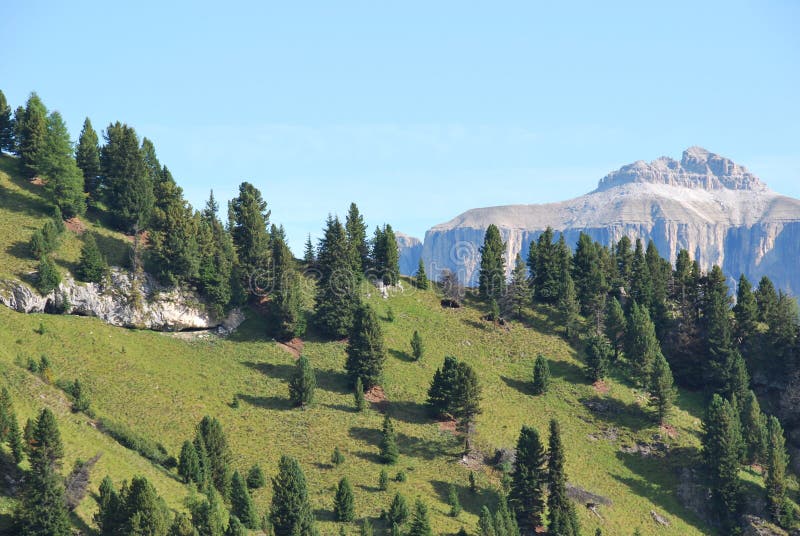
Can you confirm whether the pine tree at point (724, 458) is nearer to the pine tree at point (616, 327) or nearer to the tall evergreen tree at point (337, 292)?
the pine tree at point (616, 327)

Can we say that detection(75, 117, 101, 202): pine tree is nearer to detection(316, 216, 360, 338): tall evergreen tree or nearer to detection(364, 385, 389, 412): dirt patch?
detection(316, 216, 360, 338): tall evergreen tree

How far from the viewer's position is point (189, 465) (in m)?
73.9

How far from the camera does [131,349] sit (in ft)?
313

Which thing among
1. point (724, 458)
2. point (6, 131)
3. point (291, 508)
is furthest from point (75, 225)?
point (724, 458)

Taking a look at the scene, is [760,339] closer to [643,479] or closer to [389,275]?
[643,479]

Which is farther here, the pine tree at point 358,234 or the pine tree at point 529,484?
the pine tree at point 358,234

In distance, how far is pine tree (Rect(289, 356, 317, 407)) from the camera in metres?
95.1

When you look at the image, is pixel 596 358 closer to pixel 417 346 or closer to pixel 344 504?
pixel 417 346

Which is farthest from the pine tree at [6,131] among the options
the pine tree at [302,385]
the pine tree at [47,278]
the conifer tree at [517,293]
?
the conifer tree at [517,293]

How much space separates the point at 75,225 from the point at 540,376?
74.1m

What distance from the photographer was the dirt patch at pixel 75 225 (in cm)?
11012

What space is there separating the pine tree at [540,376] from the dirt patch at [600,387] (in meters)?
8.90

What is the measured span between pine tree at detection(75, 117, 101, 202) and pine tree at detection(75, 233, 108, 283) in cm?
1861

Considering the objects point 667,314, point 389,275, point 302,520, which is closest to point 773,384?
point 667,314
